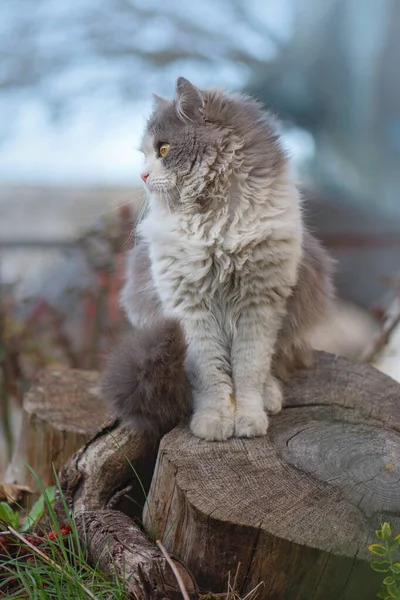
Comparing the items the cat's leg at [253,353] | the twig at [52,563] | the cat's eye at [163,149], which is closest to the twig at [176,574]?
the twig at [52,563]

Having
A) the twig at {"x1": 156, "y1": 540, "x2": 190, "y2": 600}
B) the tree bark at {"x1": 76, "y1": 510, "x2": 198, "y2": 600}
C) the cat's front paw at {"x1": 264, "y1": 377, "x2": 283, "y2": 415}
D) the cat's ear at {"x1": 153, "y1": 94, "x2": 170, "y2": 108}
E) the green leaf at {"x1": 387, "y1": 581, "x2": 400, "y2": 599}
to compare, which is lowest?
the tree bark at {"x1": 76, "y1": 510, "x2": 198, "y2": 600}

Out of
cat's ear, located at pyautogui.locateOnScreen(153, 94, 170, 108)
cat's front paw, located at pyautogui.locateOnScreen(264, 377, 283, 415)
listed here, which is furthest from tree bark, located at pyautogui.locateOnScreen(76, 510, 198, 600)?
cat's ear, located at pyautogui.locateOnScreen(153, 94, 170, 108)

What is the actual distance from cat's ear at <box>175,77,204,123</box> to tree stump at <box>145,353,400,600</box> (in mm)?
886

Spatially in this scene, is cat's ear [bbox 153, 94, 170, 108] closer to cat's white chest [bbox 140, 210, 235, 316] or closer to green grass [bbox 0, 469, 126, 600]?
cat's white chest [bbox 140, 210, 235, 316]

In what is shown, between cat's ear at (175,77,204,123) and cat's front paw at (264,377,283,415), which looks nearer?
cat's ear at (175,77,204,123)

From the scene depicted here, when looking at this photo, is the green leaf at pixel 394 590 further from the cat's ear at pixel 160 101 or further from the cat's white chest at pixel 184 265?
the cat's ear at pixel 160 101

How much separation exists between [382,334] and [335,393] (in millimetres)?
1251

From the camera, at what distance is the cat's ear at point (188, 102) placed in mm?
1727

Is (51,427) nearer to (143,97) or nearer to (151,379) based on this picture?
(151,379)

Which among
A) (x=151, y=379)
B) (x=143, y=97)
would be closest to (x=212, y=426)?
(x=151, y=379)

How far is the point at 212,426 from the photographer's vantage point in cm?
167

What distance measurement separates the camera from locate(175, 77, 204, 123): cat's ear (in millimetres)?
1727

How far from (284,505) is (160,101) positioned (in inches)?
48.8

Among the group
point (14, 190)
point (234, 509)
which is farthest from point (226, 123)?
point (14, 190)
